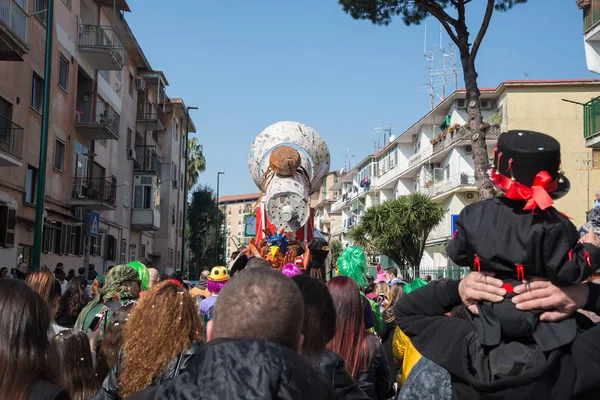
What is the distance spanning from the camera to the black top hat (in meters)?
2.84

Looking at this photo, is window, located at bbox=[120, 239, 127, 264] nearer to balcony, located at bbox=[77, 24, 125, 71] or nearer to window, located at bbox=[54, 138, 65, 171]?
balcony, located at bbox=[77, 24, 125, 71]

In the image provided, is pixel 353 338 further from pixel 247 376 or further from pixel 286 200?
pixel 286 200

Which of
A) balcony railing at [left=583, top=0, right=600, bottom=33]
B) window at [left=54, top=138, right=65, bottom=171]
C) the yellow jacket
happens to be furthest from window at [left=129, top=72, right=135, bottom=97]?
the yellow jacket

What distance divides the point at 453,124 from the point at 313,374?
50.5 m

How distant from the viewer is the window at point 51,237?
25688 mm

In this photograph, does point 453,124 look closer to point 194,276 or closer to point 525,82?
point 525,82

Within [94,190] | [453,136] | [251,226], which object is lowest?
[251,226]

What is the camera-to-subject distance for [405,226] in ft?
144

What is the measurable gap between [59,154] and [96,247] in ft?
20.2

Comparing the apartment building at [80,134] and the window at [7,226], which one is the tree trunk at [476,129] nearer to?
the apartment building at [80,134]

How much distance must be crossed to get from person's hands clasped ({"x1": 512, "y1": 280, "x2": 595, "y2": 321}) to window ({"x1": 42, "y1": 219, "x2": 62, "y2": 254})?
80.5 feet

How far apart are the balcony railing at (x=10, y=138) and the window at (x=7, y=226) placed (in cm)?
168

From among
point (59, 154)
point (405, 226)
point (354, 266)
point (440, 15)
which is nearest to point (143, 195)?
point (59, 154)

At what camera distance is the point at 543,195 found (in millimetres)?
2766
